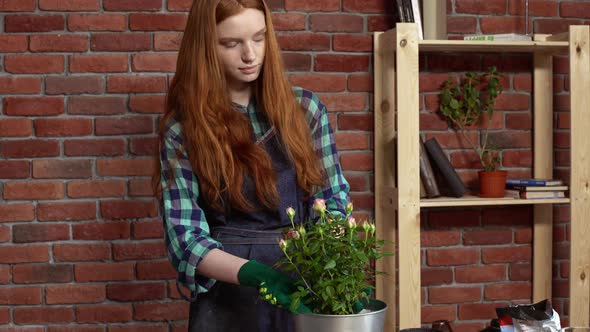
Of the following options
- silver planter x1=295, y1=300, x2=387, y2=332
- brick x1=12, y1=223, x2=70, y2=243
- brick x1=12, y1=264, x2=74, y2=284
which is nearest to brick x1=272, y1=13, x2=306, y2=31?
brick x1=12, y1=223, x2=70, y2=243

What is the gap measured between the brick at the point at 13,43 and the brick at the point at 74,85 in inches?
5.5

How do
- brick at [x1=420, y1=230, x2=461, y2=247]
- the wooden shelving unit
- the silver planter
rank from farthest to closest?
1. brick at [x1=420, y1=230, x2=461, y2=247]
2. the wooden shelving unit
3. the silver planter

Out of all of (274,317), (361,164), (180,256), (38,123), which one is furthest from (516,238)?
(38,123)

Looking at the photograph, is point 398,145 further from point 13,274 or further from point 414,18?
point 13,274

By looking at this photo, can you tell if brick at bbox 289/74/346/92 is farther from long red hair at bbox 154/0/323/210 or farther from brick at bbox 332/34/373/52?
long red hair at bbox 154/0/323/210

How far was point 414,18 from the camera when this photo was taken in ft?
7.88

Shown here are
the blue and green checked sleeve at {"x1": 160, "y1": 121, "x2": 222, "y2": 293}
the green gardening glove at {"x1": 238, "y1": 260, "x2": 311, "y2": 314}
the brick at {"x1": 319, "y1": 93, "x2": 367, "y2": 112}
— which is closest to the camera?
the green gardening glove at {"x1": 238, "y1": 260, "x2": 311, "y2": 314}

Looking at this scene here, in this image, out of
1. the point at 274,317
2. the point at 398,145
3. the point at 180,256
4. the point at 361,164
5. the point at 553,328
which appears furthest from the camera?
the point at 361,164

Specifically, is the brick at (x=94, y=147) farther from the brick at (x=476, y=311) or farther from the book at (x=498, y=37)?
the brick at (x=476, y=311)

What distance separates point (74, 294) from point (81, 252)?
15 centimetres

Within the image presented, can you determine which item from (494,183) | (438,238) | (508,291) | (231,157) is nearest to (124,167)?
(231,157)

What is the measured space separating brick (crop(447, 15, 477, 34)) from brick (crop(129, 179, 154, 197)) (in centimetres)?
128

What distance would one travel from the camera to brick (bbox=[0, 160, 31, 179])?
2.40 meters

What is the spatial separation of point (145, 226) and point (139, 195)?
11cm
